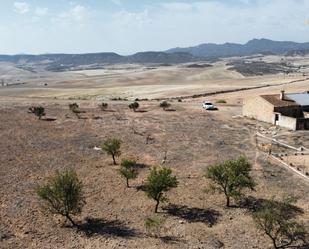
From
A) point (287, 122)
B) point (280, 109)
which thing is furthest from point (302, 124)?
point (280, 109)

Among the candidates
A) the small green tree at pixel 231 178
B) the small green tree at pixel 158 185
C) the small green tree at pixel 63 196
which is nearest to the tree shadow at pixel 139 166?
the small green tree at pixel 231 178

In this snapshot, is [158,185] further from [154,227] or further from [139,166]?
[139,166]

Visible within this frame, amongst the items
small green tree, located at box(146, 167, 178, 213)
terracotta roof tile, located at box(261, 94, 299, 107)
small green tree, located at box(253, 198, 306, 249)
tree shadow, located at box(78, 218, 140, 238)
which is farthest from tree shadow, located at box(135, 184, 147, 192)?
terracotta roof tile, located at box(261, 94, 299, 107)

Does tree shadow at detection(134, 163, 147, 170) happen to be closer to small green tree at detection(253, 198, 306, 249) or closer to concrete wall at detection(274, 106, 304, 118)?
small green tree at detection(253, 198, 306, 249)

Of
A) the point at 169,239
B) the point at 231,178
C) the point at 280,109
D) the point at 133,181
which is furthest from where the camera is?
the point at 280,109

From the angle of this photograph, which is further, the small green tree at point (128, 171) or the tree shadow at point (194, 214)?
the small green tree at point (128, 171)

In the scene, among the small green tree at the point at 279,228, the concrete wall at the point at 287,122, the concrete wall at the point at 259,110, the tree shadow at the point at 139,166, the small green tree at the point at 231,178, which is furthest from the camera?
the concrete wall at the point at 259,110

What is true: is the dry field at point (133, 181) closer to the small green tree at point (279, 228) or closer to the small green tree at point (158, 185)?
the small green tree at point (279, 228)

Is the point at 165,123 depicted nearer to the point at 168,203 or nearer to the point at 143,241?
the point at 168,203
